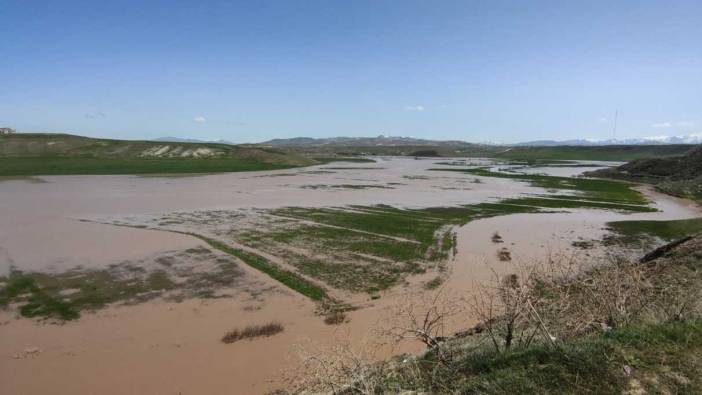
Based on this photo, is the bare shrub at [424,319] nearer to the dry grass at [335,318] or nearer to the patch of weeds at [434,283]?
the patch of weeds at [434,283]

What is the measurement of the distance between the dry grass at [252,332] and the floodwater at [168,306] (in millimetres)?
257

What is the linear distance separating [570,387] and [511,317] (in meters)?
1.93

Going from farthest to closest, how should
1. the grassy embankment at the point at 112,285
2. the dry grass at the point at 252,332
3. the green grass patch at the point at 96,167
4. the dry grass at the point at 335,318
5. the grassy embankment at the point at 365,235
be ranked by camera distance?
1. the green grass patch at the point at 96,167
2. the grassy embankment at the point at 365,235
3. the grassy embankment at the point at 112,285
4. the dry grass at the point at 335,318
5. the dry grass at the point at 252,332

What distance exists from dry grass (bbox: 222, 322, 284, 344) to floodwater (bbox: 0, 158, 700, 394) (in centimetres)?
26

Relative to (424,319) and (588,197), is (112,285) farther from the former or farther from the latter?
(588,197)

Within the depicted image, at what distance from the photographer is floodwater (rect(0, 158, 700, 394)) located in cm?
1042

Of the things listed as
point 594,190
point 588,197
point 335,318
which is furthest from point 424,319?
point 594,190

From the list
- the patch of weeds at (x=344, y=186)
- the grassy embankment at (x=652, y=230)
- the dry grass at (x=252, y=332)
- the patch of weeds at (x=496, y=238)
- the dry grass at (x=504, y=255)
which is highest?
the patch of weeds at (x=344, y=186)

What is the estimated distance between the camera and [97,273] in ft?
58.6

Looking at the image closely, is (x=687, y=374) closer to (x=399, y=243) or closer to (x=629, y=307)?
(x=629, y=307)

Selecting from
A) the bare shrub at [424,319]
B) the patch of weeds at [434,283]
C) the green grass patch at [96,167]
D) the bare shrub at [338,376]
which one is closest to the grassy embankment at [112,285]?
the bare shrub at [424,319]

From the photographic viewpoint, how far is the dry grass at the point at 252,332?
12.3 metres

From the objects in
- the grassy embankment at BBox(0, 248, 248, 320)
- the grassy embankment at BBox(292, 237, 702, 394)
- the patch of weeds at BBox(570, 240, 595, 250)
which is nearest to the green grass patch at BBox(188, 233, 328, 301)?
the grassy embankment at BBox(0, 248, 248, 320)

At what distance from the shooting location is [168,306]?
48.0ft
